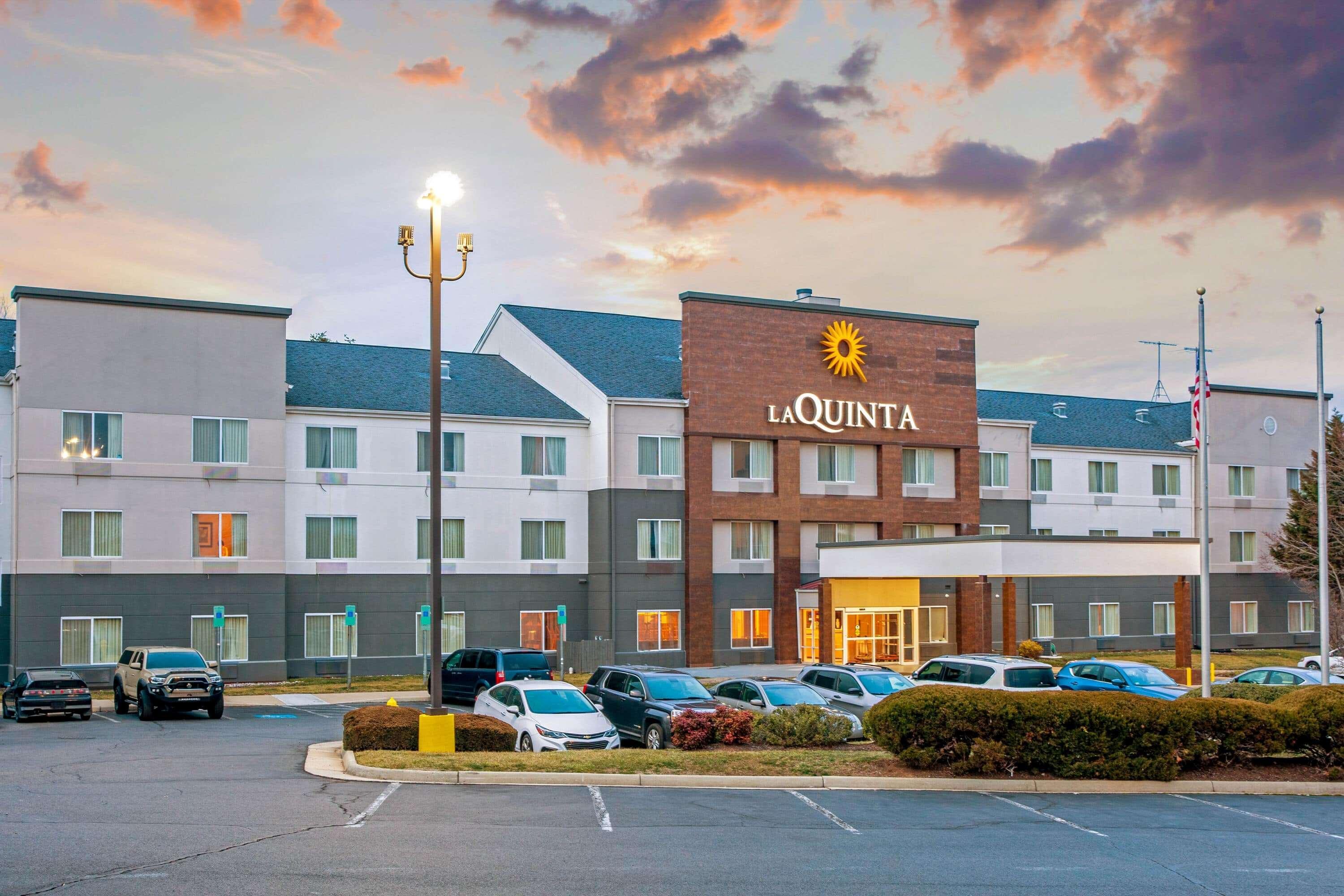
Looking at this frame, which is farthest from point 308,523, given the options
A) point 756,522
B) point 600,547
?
point 756,522

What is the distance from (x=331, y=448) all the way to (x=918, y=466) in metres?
24.2

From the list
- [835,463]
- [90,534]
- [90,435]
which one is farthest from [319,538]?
[835,463]

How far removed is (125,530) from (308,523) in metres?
6.08

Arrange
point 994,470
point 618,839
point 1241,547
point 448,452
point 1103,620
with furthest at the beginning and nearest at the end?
point 1241,547 → point 1103,620 → point 994,470 → point 448,452 → point 618,839

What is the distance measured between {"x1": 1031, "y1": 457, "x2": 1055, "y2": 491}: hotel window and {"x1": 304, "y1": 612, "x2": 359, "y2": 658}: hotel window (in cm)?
3111

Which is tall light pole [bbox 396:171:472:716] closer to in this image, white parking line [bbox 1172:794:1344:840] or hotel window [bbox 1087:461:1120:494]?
white parking line [bbox 1172:794:1344:840]

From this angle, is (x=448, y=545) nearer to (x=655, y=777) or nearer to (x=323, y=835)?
(x=655, y=777)

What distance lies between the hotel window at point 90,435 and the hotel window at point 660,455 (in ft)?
60.7

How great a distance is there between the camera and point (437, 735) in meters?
23.0

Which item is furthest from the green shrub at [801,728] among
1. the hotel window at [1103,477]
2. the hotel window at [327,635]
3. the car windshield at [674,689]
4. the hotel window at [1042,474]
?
the hotel window at [1103,477]

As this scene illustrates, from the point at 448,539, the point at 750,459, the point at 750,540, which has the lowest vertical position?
the point at 750,540

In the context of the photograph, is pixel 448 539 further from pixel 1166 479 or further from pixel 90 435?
pixel 1166 479

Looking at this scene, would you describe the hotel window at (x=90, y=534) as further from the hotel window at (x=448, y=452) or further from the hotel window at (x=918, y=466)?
the hotel window at (x=918, y=466)

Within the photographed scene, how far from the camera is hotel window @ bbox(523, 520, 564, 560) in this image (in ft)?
167
